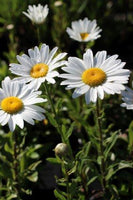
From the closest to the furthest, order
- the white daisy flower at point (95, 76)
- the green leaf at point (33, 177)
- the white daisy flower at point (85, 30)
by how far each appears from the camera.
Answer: the white daisy flower at point (95, 76), the green leaf at point (33, 177), the white daisy flower at point (85, 30)

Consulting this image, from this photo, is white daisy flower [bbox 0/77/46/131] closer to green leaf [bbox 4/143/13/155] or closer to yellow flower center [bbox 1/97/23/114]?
yellow flower center [bbox 1/97/23/114]

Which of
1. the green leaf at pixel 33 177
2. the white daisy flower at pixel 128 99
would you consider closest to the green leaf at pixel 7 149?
the green leaf at pixel 33 177

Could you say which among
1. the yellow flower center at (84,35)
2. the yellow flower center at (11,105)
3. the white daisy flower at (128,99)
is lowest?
the white daisy flower at (128,99)

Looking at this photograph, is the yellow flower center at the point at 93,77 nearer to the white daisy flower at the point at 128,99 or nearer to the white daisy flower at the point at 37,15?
the white daisy flower at the point at 128,99

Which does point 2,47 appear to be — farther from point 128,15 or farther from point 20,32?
point 128,15

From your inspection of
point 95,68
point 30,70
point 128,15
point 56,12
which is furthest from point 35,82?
point 128,15

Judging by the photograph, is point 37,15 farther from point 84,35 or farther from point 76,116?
point 76,116
